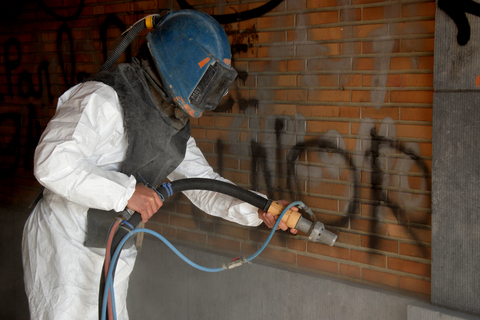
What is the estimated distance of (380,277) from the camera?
247 centimetres

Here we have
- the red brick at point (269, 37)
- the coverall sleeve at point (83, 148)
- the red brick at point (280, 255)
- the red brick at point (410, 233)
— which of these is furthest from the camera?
the red brick at point (280, 255)

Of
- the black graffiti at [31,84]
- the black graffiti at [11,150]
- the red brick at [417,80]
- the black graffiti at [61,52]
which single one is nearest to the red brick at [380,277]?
the red brick at [417,80]

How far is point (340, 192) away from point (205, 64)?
127 cm

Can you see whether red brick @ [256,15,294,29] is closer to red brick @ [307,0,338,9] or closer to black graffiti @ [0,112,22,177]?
red brick @ [307,0,338,9]

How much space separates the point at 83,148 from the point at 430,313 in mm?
2011

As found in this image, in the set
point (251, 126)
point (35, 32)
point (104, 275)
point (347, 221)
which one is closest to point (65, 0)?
point (35, 32)

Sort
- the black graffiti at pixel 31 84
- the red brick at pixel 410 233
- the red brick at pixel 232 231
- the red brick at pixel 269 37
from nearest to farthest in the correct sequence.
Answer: the red brick at pixel 410 233 < the red brick at pixel 269 37 < the red brick at pixel 232 231 < the black graffiti at pixel 31 84

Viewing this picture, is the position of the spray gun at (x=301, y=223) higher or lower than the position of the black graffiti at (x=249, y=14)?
lower

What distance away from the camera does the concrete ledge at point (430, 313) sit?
2117 mm

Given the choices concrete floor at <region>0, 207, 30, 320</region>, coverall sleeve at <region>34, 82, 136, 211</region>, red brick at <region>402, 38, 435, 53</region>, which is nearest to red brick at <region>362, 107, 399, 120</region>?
red brick at <region>402, 38, 435, 53</region>

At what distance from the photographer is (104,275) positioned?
1.78m

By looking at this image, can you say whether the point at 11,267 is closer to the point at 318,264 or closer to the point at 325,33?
the point at 318,264

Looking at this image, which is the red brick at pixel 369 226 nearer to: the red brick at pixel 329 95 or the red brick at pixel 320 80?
the red brick at pixel 329 95

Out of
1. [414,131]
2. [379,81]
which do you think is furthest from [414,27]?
[414,131]
